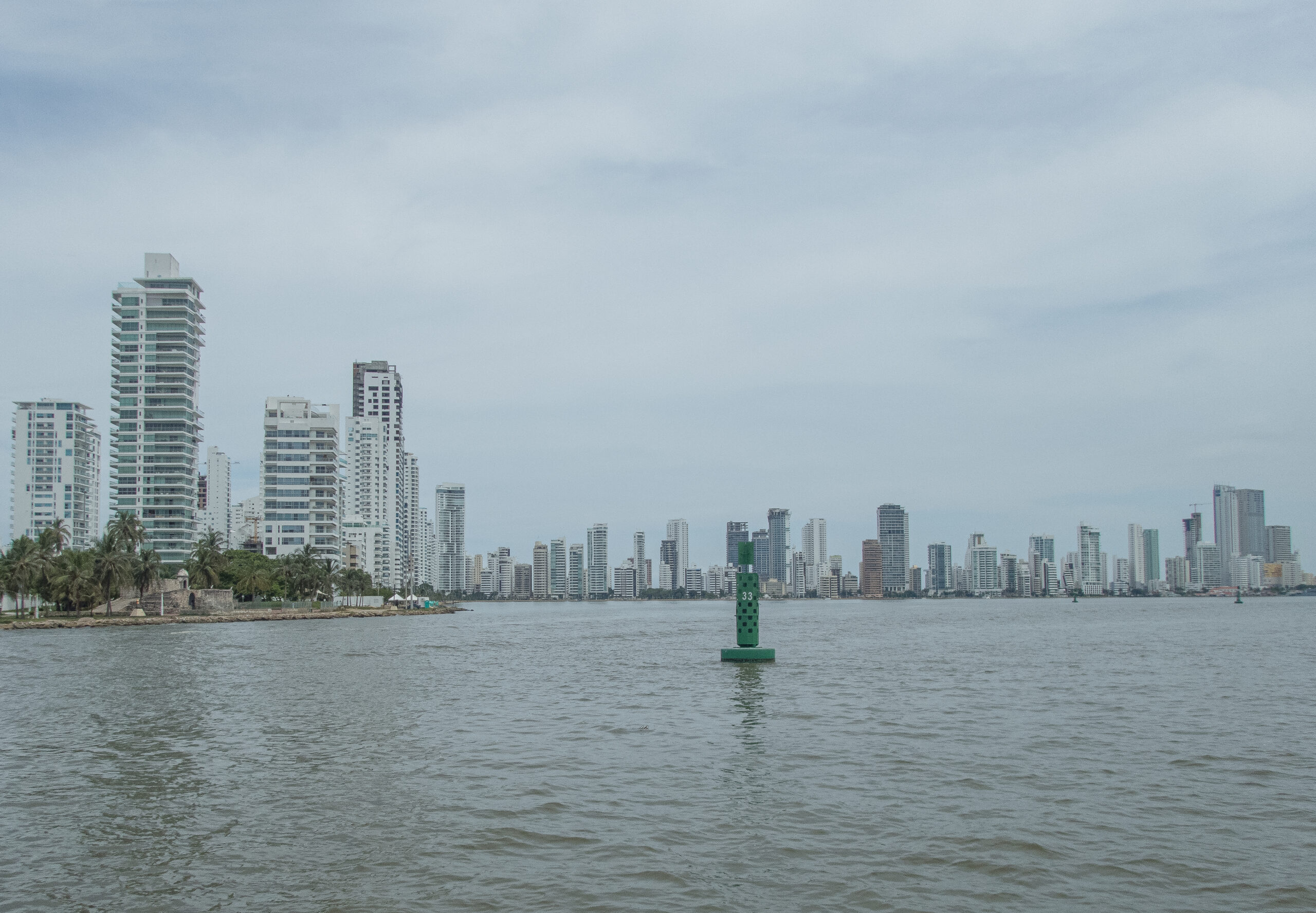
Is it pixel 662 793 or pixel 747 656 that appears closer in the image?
pixel 662 793

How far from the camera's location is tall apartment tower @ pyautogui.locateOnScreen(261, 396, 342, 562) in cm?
18688

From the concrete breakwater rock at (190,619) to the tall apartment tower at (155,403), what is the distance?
139 feet

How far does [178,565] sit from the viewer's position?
6688 inches

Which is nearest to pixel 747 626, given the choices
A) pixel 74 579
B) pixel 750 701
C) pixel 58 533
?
pixel 750 701

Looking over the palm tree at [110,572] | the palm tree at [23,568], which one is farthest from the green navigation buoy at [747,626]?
the palm tree at [110,572]

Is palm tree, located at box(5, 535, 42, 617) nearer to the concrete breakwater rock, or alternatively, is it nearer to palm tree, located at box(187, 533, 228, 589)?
the concrete breakwater rock

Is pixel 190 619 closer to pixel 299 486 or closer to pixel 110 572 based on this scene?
pixel 110 572

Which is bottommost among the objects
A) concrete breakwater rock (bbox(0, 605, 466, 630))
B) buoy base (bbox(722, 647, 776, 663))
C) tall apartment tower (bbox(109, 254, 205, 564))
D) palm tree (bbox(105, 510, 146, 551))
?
concrete breakwater rock (bbox(0, 605, 466, 630))

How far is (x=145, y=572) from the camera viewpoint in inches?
4345

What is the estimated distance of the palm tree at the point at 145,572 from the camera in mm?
110188

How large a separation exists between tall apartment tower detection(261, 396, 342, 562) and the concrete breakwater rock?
1173 inches

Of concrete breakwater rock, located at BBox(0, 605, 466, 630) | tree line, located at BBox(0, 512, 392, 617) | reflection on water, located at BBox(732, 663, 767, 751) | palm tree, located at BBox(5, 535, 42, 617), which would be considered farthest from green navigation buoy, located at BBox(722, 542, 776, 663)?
tree line, located at BBox(0, 512, 392, 617)

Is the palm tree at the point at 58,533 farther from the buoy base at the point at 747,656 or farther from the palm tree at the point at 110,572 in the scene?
the buoy base at the point at 747,656

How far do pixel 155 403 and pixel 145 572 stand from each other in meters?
78.8
